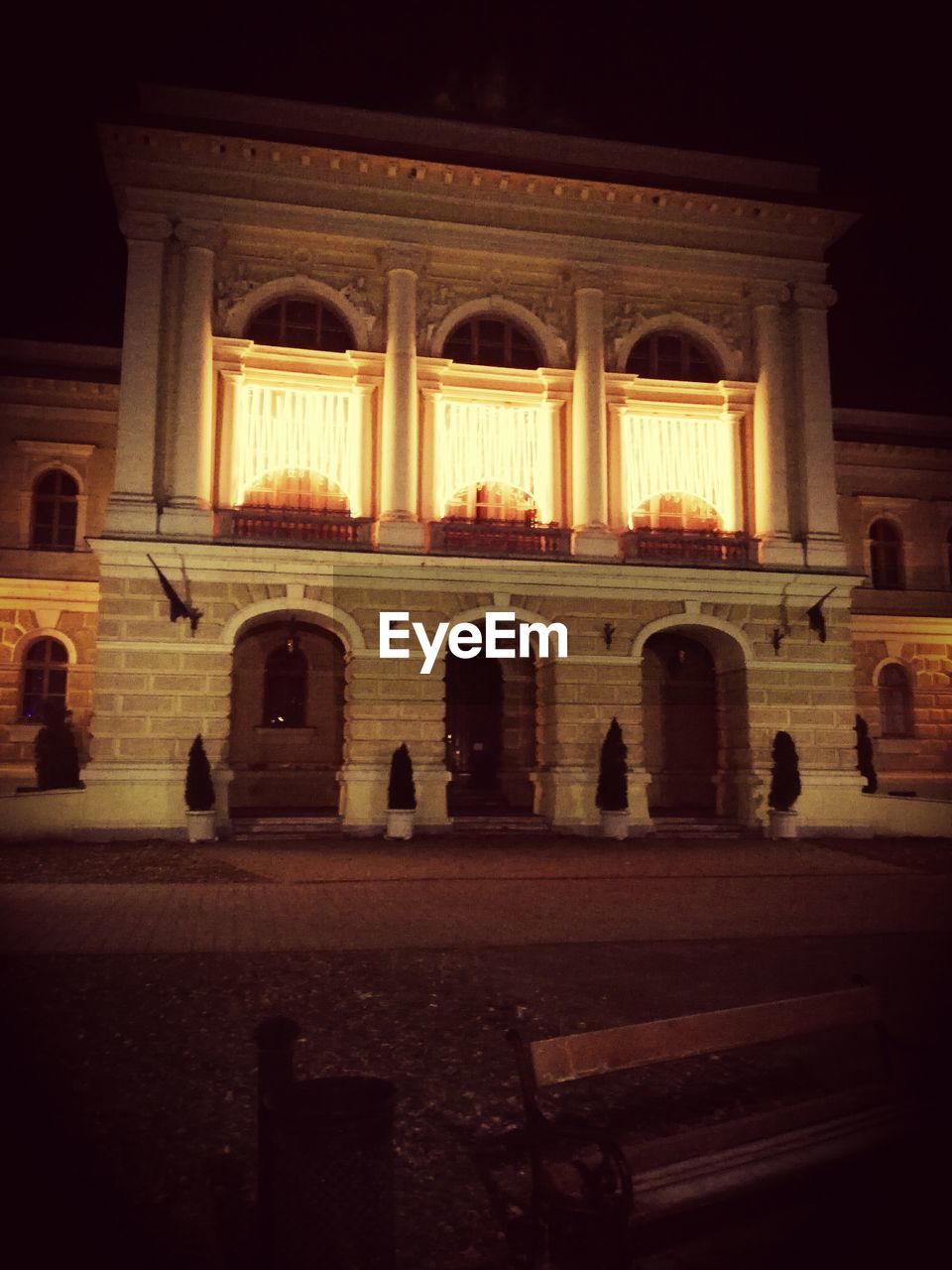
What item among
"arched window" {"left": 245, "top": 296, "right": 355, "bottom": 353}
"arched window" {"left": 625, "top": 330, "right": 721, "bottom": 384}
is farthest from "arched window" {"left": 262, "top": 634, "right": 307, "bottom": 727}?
"arched window" {"left": 625, "top": 330, "right": 721, "bottom": 384}

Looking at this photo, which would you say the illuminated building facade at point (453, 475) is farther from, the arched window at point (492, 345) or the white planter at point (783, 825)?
the white planter at point (783, 825)

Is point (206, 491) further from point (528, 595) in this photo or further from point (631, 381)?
point (631, 381)

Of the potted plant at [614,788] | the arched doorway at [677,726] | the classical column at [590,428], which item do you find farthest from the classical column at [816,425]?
the potted plant at [614,788]

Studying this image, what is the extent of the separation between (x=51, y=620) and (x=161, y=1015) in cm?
2098

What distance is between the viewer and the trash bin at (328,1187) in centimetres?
344

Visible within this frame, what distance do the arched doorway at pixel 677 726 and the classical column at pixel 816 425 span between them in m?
4.46

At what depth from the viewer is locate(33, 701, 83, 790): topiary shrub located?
21.0 meters

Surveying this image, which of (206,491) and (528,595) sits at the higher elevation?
(206,491)

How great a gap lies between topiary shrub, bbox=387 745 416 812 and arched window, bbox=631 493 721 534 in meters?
8.19

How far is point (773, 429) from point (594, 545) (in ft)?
17.9

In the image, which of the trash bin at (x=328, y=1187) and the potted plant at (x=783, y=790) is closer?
the trash bin at (x=328, y=1187)

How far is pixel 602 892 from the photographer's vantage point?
1307 centimetres

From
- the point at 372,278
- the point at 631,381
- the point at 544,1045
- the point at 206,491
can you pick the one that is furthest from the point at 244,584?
the point at 544,1045

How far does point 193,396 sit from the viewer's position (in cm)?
2050
